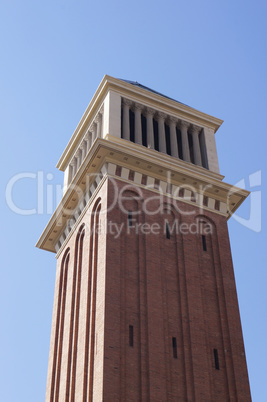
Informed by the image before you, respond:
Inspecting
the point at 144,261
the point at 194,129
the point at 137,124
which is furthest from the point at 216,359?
the point at 194,129

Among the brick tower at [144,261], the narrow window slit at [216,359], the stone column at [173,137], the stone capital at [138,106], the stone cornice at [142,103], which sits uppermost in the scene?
the stone cornice at [142,103]

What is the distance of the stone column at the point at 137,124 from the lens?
36.1m

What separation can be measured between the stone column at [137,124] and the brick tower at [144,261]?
78 millimetres

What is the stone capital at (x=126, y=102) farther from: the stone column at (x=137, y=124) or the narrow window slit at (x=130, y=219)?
the narrow window slit at (x=130, y=219)

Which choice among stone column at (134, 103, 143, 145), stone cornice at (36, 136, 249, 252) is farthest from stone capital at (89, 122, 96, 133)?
stone cornice at (36, 136, 249, 252)

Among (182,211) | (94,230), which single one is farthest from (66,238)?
(182,211)

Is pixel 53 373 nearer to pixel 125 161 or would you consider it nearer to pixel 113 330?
pixel 113 330

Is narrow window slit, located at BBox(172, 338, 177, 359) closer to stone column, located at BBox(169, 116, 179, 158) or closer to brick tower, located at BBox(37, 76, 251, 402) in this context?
brick tower, located at BBox(37, 76, 251, 402)

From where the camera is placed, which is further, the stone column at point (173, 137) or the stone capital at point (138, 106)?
the stone capital at point (138, 106)

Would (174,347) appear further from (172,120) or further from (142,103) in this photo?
(142,103)

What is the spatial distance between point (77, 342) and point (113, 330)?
3.93 meters

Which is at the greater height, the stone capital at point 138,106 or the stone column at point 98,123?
the stone capital at point 138,106

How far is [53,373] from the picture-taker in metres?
32.7

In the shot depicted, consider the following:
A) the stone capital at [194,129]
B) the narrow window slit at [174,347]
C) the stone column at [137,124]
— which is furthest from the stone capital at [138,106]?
the narrow window slit at [174,347]
